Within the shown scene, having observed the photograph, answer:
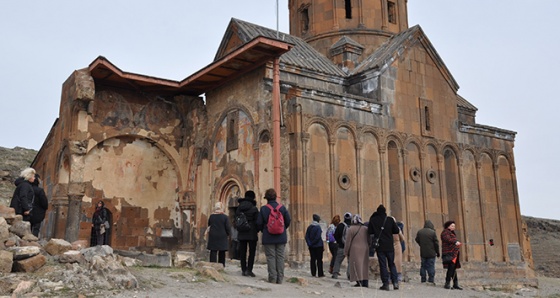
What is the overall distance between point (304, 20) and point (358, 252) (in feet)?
46.9

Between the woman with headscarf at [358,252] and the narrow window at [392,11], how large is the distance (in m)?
13.9

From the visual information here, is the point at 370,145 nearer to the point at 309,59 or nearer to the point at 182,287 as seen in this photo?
the point at 309,59

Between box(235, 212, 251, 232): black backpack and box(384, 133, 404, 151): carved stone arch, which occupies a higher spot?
box(384, 133, 404, 151): carved stone arch

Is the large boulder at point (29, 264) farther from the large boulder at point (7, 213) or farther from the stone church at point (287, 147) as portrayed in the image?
the stone church at point (287, 147)

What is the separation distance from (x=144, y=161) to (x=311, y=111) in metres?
7.03

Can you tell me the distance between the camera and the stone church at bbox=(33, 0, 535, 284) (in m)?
14.8

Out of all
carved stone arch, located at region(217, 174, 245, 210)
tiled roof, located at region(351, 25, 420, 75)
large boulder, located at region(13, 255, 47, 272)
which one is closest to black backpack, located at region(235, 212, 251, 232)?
large boulder, located at region(13, 255, 47, 272)

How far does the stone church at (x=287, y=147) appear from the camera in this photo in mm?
14758

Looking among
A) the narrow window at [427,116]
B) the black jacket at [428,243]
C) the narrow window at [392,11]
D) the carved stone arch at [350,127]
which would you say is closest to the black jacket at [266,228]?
the black jacket at [428,243]

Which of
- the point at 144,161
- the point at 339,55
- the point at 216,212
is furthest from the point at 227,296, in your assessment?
the point at 339,55

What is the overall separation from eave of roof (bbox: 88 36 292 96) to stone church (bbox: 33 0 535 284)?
1.8 inches

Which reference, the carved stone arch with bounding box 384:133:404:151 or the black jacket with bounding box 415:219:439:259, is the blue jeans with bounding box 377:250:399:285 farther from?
the carved stone arch with bounding box 384:133:404:151

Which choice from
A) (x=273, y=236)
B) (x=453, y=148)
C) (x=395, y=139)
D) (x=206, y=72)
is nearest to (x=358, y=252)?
(x=273, y=236)

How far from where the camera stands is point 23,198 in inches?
369
